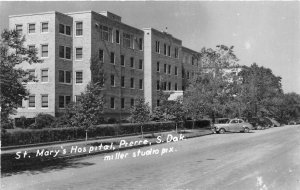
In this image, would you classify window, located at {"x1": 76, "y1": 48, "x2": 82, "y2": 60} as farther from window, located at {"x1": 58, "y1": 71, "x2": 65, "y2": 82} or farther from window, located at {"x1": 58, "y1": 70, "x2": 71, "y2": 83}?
window, located at {"x1": 58, "y1": 71, "x2": 65, "y2": 82}

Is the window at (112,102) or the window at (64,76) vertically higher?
the window at (64,76)

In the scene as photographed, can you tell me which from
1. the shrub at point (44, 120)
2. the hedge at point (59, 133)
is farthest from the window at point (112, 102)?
the hedge at point (59, 133)

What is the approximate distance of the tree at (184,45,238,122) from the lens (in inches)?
1828

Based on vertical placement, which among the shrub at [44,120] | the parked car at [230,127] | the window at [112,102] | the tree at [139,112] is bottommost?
the parked car at [230,127]

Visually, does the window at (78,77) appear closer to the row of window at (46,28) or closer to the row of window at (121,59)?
the row of window at (121,59)

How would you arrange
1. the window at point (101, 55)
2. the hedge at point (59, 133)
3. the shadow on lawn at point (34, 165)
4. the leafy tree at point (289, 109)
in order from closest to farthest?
the shadow on lawn at point (34, 165)
the hedge at point (59, 133)
the window at point (101, 55)
the leafy tree at point (289, 109)

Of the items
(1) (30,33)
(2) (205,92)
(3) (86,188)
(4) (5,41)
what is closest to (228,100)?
(2) (205,92)

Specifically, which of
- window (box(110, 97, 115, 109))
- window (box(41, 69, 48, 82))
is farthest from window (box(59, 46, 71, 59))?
window (box(110, 97, 115, 109))

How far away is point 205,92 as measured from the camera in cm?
4794

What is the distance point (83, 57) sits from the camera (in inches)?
1815

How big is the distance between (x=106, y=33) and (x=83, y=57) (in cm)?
474

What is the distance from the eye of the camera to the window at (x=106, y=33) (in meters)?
47.9

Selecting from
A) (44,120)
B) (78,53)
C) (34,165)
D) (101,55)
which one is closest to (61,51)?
(78,53)

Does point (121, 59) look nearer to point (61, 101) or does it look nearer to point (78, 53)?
point (78, 53)
